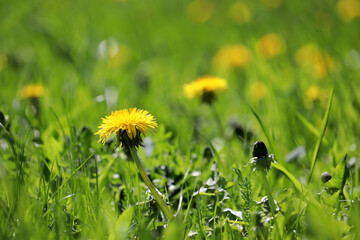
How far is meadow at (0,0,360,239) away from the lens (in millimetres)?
1123

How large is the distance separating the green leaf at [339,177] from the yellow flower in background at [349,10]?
92.3 inches

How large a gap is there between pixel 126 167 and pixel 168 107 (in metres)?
0.91

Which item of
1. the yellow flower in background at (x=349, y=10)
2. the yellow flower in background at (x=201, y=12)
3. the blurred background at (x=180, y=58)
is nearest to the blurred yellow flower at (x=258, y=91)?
the blurred background at (x=180, y=58)

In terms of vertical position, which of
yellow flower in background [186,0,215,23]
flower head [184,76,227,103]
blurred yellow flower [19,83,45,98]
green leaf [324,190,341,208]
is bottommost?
green leaf [324,190,341,208]

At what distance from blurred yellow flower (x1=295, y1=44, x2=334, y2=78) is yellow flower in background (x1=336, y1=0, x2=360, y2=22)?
0.57 meters

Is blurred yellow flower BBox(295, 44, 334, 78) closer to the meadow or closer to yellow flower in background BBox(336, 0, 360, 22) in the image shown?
the meadow

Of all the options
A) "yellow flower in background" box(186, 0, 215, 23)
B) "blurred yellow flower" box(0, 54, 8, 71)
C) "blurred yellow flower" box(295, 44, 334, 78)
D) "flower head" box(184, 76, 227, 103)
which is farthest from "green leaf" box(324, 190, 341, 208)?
"yellow flower in background" box(186, 0, 215, 23)

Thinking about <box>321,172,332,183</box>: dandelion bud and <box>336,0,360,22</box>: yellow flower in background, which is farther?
<box>336,0,360,22</box>: yellow flower in background

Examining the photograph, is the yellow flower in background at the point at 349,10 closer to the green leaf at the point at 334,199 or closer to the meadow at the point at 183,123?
the meadow at the point at 183,123

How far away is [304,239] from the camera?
40.1 inches

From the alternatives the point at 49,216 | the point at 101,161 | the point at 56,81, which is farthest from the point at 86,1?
the point at 49,216

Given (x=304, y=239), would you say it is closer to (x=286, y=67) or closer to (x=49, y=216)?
(x=49, y=216)

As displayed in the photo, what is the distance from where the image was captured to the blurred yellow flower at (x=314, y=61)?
2.43 m

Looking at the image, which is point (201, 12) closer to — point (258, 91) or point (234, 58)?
point (234, 58)
